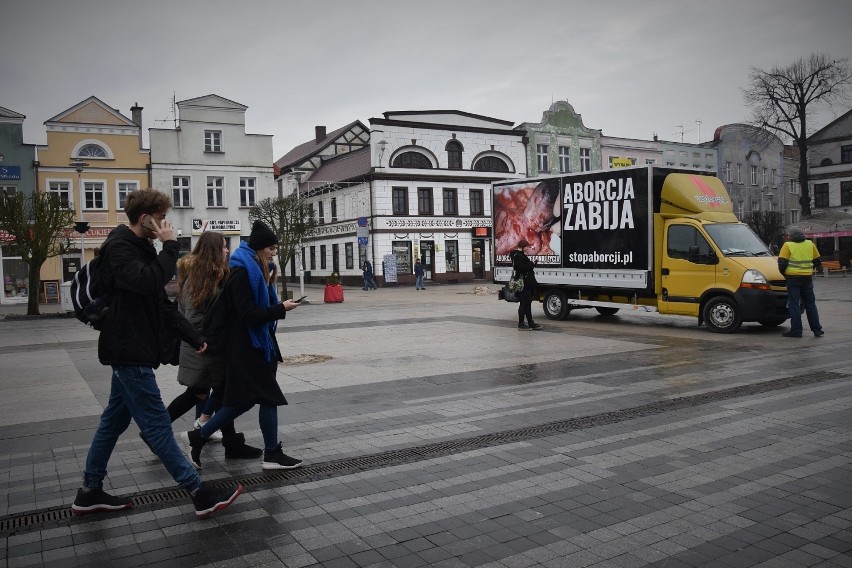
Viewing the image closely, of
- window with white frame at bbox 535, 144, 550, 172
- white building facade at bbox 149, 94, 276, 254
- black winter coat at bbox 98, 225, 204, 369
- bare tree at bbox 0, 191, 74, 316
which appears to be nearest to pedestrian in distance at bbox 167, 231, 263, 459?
black winter coat at bbox 98, 225, 204, 369

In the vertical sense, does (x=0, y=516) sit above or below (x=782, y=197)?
below

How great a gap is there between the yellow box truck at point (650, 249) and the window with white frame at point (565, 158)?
3525 centimetres

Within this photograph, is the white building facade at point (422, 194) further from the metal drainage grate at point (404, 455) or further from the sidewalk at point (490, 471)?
the metal drainage grate at point (404, 455)

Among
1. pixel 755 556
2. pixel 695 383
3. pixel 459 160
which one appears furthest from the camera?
pixel 459 160

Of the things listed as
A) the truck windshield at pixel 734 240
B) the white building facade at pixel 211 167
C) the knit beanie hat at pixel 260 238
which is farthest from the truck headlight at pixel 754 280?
the white building facade at pixel 211 167

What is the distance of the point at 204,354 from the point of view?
19.1 feet

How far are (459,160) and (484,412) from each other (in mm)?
41153

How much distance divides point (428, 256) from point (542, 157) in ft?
40.4

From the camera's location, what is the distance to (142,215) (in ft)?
14.9

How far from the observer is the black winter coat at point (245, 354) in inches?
207

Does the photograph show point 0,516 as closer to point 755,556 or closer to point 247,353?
point 247,353

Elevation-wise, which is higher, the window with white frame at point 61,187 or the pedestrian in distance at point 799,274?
the window with white frame at point 61,187

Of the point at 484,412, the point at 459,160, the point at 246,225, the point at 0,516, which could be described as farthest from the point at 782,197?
the point at 0,516

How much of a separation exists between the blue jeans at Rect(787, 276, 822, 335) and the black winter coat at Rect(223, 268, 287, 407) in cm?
1123
